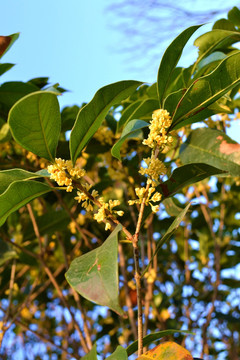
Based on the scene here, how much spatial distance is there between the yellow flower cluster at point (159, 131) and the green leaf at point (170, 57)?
0.31 ft

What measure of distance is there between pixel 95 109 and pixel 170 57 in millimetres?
186

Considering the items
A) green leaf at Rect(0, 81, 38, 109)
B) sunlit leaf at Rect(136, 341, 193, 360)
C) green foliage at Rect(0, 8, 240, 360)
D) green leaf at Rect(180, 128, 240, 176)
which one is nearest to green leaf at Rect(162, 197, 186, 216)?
green foliage at Rect(0, 8, 240, 360)

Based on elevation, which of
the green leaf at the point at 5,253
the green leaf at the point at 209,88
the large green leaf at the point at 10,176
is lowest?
the green leaf at the point at 5,253

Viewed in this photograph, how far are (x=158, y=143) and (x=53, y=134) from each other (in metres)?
0.19

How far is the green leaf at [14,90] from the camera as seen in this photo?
1.19m

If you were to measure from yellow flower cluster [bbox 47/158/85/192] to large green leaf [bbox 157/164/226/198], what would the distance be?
0.20 metres

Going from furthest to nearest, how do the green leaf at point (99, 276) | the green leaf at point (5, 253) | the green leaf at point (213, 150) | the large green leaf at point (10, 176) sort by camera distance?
1. the green leaf at point (5, 253)
2. the green leaf at point (213, 150)
3. the large green leaf at point (10, 176)
4. the green leaf at point (99, 276)

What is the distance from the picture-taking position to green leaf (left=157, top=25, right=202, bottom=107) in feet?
2.60

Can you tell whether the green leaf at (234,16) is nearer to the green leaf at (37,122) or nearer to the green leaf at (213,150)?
the green leaf at (213,150)

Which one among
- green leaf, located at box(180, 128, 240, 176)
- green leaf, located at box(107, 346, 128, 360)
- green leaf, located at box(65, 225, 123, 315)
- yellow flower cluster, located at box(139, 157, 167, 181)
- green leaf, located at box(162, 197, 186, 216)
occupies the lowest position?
green leaf, located at box(107, 346, 128, 360)

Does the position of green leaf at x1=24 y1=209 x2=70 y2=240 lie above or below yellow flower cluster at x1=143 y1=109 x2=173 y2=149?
below

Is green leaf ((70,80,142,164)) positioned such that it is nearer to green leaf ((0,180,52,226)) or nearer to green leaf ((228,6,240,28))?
green leaf ((0,180,52,226))

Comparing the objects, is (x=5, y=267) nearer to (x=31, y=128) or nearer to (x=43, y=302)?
(x=43, y=302)

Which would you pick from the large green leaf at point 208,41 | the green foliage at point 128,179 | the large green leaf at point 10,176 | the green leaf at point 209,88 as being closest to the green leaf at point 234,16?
the green foliage at point 128,179
